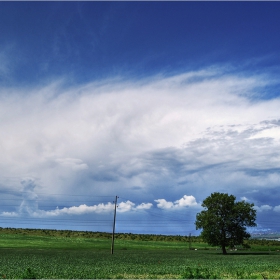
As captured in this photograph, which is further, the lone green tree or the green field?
the lone green tree

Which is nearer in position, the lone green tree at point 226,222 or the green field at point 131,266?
the green field at point 131,266

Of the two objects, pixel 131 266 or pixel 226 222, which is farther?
pixel 226 222

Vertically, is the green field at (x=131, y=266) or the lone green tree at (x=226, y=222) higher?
the lone green tree at (x=226, y=222)

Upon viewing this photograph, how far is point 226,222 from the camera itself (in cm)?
10019

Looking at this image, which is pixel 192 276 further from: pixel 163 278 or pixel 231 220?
pixel 231 220

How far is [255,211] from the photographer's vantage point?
340ft

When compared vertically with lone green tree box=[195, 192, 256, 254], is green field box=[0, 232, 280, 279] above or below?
below

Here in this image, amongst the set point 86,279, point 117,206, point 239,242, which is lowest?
point 86,279

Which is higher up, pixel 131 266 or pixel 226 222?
pixel 226 222

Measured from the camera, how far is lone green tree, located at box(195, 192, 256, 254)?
101 meters

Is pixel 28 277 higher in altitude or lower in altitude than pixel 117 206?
lower

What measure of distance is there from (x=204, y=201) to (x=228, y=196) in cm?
736

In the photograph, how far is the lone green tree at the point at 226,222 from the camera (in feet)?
331

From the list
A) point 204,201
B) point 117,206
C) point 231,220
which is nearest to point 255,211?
point 231,220
